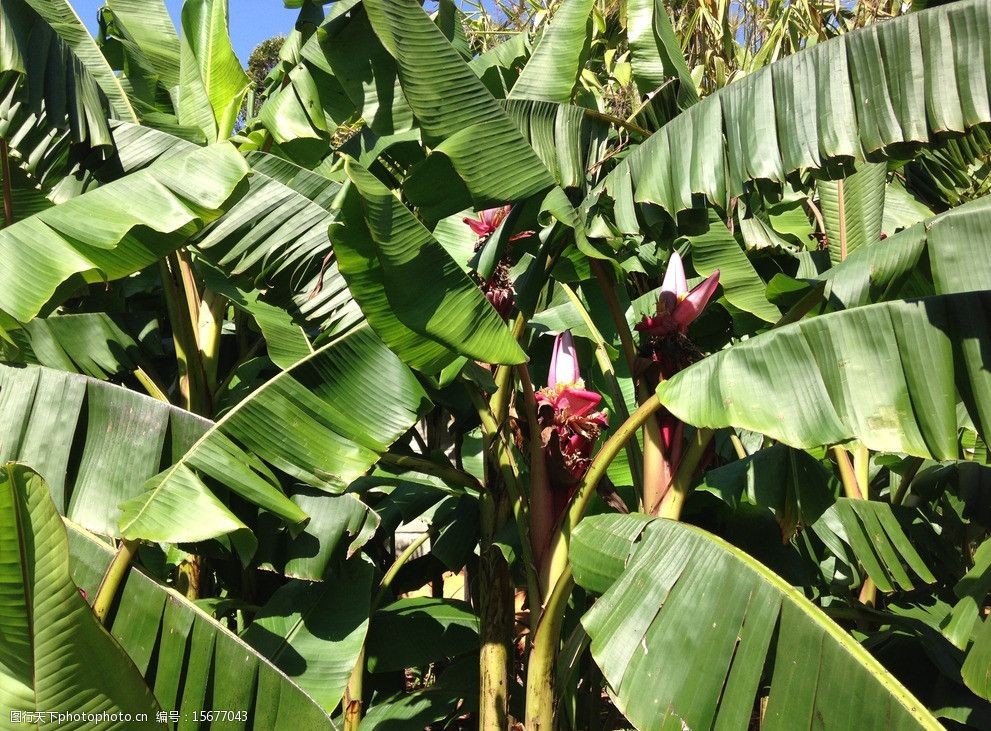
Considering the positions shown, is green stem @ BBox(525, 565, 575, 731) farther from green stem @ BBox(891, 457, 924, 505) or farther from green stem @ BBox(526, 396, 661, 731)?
green stem @ BBox(891, 457, 924, 505)

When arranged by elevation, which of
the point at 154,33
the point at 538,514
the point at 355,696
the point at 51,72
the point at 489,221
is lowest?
the point at 355,696

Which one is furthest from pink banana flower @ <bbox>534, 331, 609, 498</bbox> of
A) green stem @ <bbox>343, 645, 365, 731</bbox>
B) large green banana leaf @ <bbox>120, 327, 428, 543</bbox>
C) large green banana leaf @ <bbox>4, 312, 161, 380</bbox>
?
large green banana leaf @ <bbox>4, 312, 161, 380</bbox>

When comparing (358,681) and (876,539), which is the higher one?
(876,539)

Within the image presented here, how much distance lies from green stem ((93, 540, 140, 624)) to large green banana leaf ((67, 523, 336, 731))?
31 millimetres

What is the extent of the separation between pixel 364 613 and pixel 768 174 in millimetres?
1949

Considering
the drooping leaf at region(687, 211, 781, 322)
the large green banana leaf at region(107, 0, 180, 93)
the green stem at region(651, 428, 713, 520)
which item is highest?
the large green banana leaf at region(107, 0, 180, 93)

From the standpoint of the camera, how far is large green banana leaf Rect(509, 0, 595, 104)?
3.08 m

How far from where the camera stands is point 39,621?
5.83 ft

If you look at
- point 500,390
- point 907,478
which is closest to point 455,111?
point 500,390

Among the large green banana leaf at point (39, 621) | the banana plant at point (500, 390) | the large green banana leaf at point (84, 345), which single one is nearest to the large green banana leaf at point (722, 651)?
the banana plant at point (500, 390)

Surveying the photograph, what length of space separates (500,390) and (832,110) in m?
1.43

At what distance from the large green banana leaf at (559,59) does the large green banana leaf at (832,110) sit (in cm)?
72

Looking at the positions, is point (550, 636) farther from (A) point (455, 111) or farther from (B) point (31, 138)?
(B) point (31, 138)

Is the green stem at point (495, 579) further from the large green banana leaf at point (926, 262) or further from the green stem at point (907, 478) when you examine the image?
the green stem at point (907, 478)
